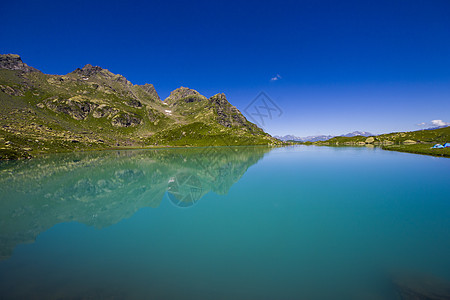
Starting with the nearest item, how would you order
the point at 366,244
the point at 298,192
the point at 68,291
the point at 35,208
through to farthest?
1. the point at 68,291
2. the point at 366,244
3. the point at 35,208
4. the point at 298,192

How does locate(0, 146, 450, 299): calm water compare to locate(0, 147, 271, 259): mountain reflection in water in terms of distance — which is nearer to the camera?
locate(0, 146, 450, 299): calm water

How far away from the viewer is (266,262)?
1027 cm

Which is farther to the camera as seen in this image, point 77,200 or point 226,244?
point 77,200

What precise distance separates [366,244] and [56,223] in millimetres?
25051

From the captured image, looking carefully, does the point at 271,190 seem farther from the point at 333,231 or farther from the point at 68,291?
the point at 68,291

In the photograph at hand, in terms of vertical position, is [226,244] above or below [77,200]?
above

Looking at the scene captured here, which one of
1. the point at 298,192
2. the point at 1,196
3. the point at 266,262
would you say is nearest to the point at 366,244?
the point at 266,262

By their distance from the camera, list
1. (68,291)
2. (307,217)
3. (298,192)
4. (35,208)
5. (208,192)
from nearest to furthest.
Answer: (68,291) < (307,217) < (35,208) < (298,192) < (208,192)

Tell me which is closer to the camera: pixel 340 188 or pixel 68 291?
pixel 68 291

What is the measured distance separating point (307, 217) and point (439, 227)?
8.95 m

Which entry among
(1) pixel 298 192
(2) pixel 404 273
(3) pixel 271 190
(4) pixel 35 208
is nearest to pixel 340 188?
(1) pixel 298 192

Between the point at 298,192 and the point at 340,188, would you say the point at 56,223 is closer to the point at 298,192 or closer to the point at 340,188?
the point at 298,192

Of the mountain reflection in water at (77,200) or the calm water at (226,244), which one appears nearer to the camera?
the calm water at (226,244)

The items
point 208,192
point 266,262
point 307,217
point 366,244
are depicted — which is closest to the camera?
point 266,262
